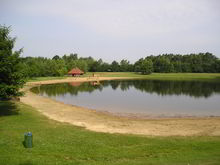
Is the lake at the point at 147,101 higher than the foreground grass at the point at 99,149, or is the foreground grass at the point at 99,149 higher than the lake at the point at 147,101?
the foreground grass at the point at 99,149

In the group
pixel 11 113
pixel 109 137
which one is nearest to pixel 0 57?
pixel 11 113

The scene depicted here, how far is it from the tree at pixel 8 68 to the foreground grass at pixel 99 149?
2.79 m

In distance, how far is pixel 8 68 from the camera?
1493cm

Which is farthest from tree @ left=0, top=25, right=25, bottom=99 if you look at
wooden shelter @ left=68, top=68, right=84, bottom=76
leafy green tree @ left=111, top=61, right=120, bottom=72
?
leafy green tree @ left=111, top=61, right=120, bottom=72

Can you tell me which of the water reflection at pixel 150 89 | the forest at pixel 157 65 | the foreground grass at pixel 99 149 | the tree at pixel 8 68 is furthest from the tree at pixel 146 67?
the foreground grass at pixel 99 149

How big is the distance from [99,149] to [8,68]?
916cm

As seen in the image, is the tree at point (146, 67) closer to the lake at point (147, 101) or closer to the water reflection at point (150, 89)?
the water reflection at point (150, 89)

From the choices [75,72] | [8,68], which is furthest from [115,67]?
[8,68]

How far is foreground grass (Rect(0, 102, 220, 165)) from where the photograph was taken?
8148 millimetres

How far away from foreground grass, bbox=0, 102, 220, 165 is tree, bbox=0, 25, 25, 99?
9.16 feet

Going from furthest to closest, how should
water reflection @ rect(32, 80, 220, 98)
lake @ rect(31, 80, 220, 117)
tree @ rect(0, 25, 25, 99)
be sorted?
1. water reflection @ rect(32, 80, 220, 98)
2. lake @ rect(31, 80, 220, 117)
3. tree @ rect(0, 25, 25, 99)

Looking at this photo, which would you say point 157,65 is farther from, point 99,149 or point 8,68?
point 99,149

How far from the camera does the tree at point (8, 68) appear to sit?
1481cm

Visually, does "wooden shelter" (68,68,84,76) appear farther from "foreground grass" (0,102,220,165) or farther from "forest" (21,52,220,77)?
"foreground grass" (0,102,220,165)
